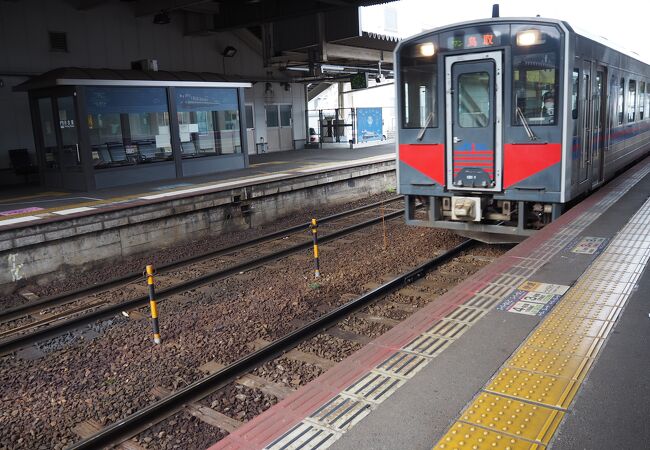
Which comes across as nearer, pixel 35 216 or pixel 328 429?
pixel 328 429

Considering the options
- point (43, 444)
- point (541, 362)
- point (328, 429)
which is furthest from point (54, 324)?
point (541, 362)

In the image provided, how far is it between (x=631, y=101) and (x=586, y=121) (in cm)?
428

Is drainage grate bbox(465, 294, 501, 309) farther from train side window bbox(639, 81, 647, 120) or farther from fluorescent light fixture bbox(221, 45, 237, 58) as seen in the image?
fluorescent light fixture bbox(221, 45, 237, 58)

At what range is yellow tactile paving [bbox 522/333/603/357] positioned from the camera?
3.78 metres

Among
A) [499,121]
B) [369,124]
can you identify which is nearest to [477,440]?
[499,121]

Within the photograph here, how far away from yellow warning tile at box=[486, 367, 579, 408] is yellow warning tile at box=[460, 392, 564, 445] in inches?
3.3

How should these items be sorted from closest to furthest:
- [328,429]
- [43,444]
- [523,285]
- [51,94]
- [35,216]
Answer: [328,429] → [43,444] → [523,285] → [35,216] → [51,94]

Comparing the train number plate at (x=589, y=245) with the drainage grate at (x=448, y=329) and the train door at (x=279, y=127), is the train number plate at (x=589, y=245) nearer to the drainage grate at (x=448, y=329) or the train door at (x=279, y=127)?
the drainage grate at (x=448, y=329)

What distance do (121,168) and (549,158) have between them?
10.4m

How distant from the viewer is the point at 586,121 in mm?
8133

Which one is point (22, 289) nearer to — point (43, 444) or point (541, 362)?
point (43, 444)

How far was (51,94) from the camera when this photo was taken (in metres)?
13.0

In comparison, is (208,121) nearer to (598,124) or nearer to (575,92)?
(598,124)

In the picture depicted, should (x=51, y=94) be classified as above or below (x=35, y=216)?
above
